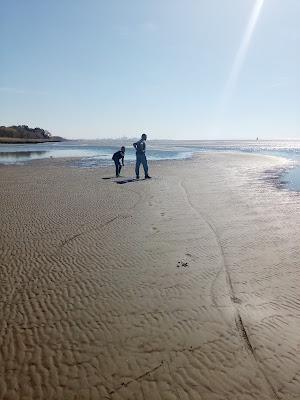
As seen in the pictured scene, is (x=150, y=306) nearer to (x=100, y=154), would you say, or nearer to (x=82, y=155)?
(x=82, y=155)

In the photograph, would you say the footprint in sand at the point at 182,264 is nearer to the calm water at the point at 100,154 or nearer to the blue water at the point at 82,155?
the calm water at the point at 100,154

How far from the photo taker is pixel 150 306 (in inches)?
227

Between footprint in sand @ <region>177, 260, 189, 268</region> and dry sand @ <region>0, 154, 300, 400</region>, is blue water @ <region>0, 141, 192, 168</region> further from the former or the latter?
footprint in sand @ <region>177, 260, 189, 268</region>

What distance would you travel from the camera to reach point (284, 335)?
4988 mm

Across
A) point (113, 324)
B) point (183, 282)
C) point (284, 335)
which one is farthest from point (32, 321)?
point (284, 335)

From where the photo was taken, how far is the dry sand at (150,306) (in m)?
4.12

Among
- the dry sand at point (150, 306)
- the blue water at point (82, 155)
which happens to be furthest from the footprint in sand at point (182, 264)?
the blue water at point (82, 155)

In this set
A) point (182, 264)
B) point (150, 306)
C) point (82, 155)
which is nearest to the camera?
point (150, 306)

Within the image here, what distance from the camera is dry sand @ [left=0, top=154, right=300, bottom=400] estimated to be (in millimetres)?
4117

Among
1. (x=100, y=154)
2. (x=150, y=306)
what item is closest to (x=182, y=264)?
(x=150, y=306)

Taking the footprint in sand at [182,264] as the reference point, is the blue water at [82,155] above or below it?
above

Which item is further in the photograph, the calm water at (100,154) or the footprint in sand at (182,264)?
the calm water at (100,154)

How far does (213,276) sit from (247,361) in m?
2.60

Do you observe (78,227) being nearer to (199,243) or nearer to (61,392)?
(199,243)
